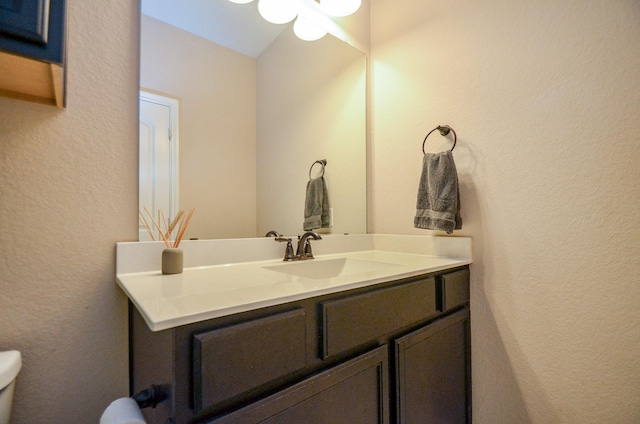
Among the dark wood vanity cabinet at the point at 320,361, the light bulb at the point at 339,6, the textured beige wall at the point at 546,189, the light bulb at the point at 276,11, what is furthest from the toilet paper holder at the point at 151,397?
the light bulb at the point at 339,6

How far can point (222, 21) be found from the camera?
108 cm

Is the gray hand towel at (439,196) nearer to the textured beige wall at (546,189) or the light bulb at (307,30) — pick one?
the textured beige wall at (546,189)

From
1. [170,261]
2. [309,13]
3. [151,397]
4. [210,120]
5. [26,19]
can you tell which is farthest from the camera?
[309,13]

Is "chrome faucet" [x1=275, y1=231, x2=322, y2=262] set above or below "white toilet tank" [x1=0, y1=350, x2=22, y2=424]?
above

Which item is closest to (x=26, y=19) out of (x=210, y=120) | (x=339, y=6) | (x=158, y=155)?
(x=158, y=155)

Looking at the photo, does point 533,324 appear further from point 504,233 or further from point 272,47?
point 272,47

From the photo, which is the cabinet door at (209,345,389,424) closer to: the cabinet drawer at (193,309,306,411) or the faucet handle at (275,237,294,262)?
the cabinet drawer at (193,309,306,411)

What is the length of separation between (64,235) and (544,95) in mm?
1566

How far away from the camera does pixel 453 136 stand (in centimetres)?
121

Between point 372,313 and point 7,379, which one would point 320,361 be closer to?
point 372,313

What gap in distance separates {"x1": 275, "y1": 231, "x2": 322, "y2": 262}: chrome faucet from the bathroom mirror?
0.27 ft

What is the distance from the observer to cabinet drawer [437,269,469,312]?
1.00 m

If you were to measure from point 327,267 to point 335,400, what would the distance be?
1.91 ft

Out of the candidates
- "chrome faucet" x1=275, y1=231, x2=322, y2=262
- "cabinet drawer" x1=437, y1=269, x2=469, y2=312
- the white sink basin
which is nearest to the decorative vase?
the white sink basin
